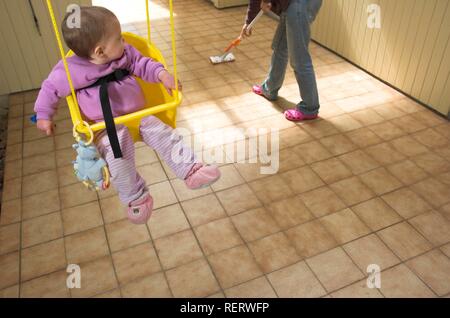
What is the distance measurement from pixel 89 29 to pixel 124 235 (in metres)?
0.90

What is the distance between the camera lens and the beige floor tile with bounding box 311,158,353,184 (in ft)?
6.39

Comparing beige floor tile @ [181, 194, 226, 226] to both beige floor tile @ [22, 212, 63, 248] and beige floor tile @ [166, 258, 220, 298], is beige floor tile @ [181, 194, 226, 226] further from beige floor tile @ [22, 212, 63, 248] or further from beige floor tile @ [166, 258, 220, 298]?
beige floor tile @ [22, 212, 63, 248]

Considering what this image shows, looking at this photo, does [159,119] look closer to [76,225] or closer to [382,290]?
[76,225]

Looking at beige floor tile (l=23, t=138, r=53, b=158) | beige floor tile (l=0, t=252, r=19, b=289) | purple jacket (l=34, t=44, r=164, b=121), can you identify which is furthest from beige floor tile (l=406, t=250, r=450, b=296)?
beige floor tile (l=23, t=138, r=53, b=158)

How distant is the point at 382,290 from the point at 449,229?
50 cm

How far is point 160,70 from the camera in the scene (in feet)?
4.25

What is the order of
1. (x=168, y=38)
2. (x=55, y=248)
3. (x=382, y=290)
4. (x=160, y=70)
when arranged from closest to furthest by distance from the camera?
(x=160, y=70) < (x=382, y=290) < (x=55, y=248) < (x=168, y=38)

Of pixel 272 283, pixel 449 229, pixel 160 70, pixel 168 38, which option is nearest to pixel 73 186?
pixel 160 70

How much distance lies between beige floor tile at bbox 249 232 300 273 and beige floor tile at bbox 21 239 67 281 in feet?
2.62

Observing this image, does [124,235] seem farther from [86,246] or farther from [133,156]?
[133,156]

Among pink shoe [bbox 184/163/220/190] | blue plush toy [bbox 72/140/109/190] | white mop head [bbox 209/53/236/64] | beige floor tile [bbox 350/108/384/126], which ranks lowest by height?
beige floor tile [bbox 350/108/384/126]

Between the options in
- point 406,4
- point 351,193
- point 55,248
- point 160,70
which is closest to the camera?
point 160,70

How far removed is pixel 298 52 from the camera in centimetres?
214

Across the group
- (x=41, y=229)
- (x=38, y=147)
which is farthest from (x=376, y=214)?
(x=38, y=147)
